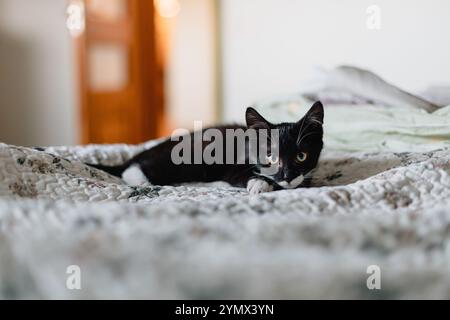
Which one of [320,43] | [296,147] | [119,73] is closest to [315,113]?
[296,147]

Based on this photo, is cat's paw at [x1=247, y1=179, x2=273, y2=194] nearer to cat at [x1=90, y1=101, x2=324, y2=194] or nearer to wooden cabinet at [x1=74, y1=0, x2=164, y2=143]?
cat at [x1=90, y1=101, x2=324, y2=194]

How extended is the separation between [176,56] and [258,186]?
297 cm

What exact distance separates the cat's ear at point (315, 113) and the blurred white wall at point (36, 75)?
8.08 ft

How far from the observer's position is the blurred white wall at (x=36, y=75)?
10.1ft

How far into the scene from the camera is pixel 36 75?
3.17 meters

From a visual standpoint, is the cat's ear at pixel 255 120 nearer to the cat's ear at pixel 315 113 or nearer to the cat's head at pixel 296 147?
the cat's head at pixel 296 147

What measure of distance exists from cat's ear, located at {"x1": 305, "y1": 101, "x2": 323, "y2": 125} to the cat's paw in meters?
0.20

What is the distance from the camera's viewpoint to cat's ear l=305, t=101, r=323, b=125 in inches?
45.8

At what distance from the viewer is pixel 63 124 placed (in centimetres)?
326

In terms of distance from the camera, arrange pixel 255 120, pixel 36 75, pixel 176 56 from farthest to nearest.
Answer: pixel 176 56, pixel 36 75, pixel 255 120
